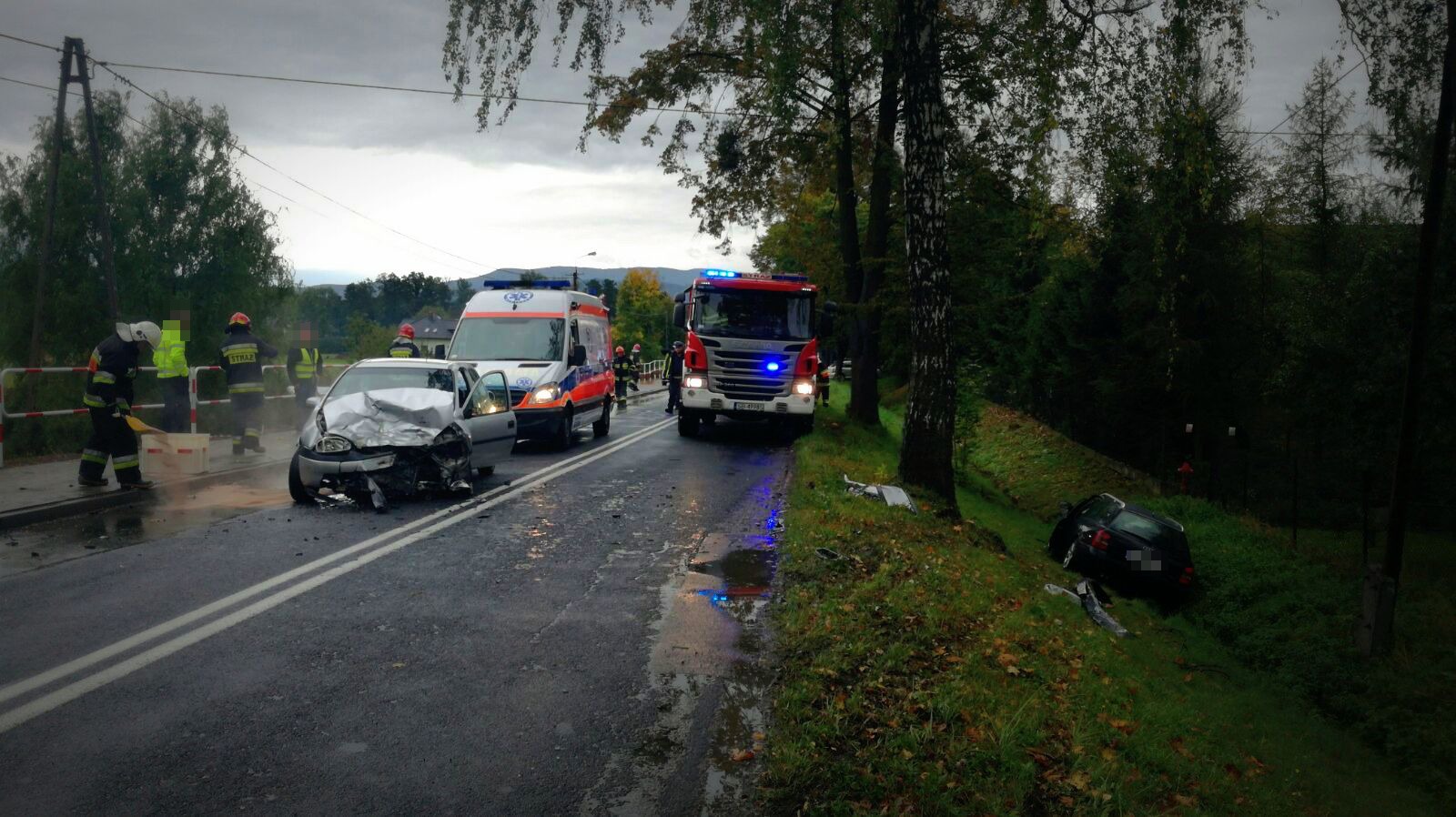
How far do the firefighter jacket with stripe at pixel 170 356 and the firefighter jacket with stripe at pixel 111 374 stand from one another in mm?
2314

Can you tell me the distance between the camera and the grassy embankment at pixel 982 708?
4.25m

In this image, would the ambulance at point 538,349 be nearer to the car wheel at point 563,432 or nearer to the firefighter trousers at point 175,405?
the car wheel at point 563,432

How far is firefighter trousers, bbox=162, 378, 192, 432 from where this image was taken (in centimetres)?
1330

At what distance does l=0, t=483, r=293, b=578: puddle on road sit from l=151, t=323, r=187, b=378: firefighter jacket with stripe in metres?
2.62

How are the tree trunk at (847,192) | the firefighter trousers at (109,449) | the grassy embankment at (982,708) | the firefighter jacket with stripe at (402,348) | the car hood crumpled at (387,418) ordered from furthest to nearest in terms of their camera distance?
1. the tree trunk at (847,192)
2. the firefighter jacket with stripe at (402,348)
3. the firefighter trousers at (109,449)
4. the car hood crumpled at (387,418)
5. the grassy embankment at (982,708)

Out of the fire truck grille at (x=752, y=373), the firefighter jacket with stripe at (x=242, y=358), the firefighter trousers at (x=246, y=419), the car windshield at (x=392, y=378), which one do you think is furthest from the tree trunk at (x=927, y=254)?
the firefighter trousers at (x=246, y=419)

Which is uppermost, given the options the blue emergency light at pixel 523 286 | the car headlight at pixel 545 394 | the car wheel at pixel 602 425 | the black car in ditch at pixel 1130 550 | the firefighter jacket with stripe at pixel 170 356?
the blue emergency light at pixel 523 286

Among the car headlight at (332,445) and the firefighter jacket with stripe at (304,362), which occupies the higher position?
the firefighter jacket with stripe at (304,362)

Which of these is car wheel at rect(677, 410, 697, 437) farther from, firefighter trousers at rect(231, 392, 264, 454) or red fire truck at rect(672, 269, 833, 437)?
firefighter trousers at rect(231, 392, 264, 454)

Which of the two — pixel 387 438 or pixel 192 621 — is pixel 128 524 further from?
pixel 192 621

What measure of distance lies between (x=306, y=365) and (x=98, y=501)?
308 inches

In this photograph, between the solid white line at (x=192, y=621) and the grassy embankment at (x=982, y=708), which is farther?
the solid white line at (x=192, y=621)

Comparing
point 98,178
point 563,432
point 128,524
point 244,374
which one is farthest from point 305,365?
point 98,178

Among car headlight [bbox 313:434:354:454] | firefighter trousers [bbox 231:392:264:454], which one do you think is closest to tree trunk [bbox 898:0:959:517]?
car headlight [bbox 313:434:354:454]
